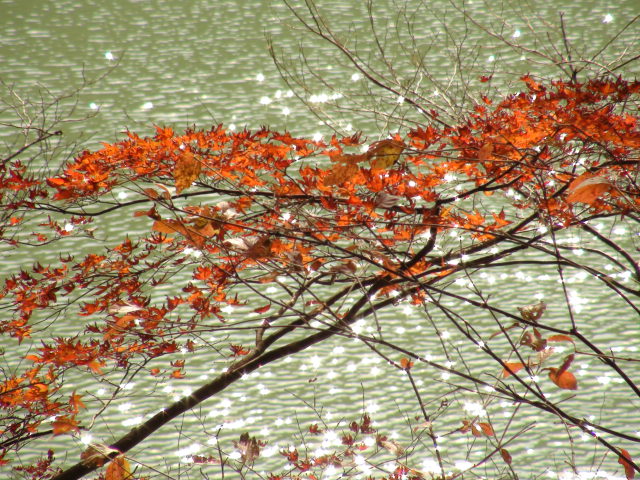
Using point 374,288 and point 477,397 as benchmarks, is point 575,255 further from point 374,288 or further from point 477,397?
point 374,288

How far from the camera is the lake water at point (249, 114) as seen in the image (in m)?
3.30

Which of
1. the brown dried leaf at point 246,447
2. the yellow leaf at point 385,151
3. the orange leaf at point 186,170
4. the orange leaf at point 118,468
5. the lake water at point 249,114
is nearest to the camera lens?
the yellow leaf at point 385,151

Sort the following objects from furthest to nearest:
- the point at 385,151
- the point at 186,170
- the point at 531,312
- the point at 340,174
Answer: the point at 531,312, the point at 186,170, the point at 340,174, the point at 385,151

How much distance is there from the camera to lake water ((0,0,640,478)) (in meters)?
3.30

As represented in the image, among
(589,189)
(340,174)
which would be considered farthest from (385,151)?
(589,189)

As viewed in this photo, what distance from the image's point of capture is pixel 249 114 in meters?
6.79

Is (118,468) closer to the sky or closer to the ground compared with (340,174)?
closer to the ground

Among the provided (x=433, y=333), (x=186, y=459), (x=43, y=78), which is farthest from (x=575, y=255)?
(x=43, y=78)

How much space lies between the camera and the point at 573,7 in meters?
8.49

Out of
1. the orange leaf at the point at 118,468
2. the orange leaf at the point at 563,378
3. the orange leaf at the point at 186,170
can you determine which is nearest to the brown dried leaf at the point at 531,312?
the orange leaf at the point at 563,378

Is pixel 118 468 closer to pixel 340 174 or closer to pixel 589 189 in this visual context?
pixel 340 174

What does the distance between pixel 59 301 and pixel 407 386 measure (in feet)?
7.50

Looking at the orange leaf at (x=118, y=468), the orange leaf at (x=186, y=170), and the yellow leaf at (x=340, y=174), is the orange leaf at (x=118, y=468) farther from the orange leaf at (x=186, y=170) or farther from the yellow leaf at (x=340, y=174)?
the yellow leaf at (x=340, y=174)

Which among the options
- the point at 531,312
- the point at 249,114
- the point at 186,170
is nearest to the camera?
the point at 186,170
